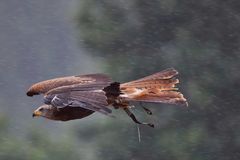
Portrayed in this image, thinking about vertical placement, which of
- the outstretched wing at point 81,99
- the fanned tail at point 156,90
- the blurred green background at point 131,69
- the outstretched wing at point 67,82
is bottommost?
the outstretched wing at point 81,99

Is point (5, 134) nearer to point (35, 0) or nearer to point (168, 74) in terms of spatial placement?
point (35, 0)

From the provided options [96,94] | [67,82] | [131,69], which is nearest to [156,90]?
[67,82]

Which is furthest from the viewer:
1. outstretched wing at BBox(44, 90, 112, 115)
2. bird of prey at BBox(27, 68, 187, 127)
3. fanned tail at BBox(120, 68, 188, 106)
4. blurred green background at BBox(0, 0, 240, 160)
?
blurred green background at BBox(0, 0, 240, 160)

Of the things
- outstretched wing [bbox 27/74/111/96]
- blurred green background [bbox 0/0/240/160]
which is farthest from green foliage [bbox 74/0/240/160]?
outstretched wing [bbox 27/74/111/96]

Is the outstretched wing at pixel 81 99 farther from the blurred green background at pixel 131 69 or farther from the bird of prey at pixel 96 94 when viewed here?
the blurred green background at pixel 131 69

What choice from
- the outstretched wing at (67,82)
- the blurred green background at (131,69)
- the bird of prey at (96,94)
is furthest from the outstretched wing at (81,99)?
the blurred green background at (131,69)

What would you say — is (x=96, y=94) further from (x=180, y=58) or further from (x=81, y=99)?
(x=180, y=58)

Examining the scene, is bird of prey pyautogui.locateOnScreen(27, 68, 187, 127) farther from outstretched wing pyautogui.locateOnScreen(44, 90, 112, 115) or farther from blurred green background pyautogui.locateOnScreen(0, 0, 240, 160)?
blurred green background pyautogui.locateOnScreen(0, 0, 240, 160)

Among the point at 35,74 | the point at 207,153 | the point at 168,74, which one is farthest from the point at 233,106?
the point at 168,74
